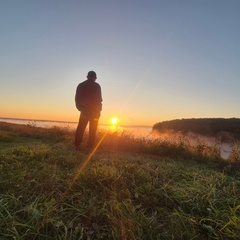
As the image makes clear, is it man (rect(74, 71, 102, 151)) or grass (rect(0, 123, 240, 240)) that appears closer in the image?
grass (rect(0, 123, 240, 240))

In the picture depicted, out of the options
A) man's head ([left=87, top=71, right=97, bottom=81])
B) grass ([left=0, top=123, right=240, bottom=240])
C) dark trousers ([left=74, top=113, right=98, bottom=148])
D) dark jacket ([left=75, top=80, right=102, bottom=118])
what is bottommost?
grass ([left=0, top=123, right=240, bottom=240])

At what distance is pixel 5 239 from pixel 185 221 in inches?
75.3

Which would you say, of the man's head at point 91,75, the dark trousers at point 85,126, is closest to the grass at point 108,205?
the dark trousers at point 85,126

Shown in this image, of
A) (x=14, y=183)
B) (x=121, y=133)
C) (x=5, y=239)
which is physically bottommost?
(x=5, y=239)

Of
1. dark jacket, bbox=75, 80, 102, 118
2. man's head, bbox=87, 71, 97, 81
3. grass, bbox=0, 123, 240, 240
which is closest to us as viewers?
grass, bbox=0, 123, 240, 240

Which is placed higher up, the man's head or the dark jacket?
the man's head

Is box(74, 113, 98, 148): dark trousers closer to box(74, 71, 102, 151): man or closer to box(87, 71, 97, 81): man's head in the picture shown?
box(74, 71, 102, 151): man

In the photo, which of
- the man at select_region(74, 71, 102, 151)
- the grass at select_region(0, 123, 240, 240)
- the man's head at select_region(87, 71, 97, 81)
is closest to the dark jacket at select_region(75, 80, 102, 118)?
the man at select_region(74, 71, 102, 151)

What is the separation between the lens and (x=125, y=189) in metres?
3.66

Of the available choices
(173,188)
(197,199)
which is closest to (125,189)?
(173,188)

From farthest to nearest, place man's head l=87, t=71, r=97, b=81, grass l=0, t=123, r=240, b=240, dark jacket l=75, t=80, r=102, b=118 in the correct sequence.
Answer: man's head l=87, t=71, r=97, b=81
dark jacket l=75, t=80, r=102, b=118
grass l=0, t=123, r=240, b=240

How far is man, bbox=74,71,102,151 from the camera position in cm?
754

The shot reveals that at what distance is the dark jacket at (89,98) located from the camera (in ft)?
24.7

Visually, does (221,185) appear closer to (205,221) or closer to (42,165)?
(205,221)
